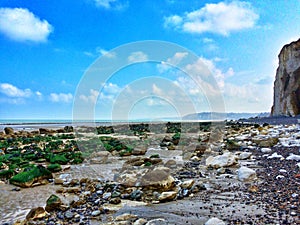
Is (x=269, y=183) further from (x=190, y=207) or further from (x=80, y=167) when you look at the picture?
(x=80, y=167)

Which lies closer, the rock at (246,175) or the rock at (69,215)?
the rock at (69,215)

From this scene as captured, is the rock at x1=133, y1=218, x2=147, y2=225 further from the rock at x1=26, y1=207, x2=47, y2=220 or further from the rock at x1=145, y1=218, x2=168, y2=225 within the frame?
the rock at x1=26, y1=207, x2=47, y2=220

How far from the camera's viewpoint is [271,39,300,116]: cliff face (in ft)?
113

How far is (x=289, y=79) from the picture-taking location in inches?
1420

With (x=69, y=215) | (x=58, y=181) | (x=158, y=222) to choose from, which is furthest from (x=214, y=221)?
(x=58, y=181)

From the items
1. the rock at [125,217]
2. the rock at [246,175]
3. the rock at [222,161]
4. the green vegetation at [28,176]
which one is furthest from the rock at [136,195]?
the rock at [222,161]

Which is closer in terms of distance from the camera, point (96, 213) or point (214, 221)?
point (214, 221)

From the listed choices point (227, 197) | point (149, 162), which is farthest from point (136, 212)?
point (149, 162)

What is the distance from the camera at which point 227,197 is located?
5.10 meters

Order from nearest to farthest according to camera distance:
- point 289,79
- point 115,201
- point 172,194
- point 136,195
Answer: point 115,201, point 172,194, point 136,195, point 289,79

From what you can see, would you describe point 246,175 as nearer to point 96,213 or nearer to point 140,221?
point 140,221

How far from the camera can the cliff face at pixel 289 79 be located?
3444 centimetres

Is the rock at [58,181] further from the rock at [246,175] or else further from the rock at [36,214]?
the rock at [246,175]

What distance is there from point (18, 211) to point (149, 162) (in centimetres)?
484
